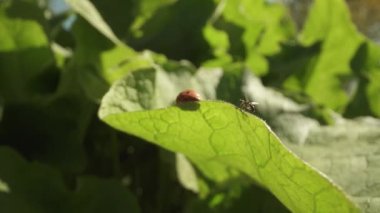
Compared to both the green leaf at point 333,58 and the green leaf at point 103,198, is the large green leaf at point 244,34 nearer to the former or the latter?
the green leaf at point 333,58

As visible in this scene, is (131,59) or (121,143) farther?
(121,143)

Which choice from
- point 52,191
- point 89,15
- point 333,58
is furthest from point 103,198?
point 333,58

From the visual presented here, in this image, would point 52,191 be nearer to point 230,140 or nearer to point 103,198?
point 103,198

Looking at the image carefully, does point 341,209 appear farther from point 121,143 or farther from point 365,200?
point 121,143

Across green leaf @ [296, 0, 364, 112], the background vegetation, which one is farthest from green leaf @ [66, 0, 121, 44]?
green leaf @ [296, 0, 364, 112]

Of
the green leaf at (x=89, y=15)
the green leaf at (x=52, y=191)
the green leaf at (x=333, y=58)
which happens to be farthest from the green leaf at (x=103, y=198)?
the green leaf at (x=333, y=58)

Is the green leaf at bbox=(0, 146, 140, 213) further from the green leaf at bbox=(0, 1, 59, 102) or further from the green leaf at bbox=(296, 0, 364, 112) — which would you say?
the green leaf at bbox=(296, 0, 364, 112)

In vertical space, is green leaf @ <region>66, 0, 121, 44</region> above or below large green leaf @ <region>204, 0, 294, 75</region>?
above

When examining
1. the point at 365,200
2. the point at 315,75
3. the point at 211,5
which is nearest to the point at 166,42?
the point at 211,5
